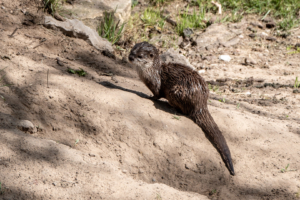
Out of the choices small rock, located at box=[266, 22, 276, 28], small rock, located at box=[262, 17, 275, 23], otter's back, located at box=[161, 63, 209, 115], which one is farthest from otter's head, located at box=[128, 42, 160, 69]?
small rock, located at box=[262, 17, 275, 23]

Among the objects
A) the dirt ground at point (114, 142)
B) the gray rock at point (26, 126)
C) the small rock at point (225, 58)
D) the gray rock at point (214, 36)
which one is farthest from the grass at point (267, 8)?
the gray rock at point (26, 126)

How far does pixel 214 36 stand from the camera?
686 cm

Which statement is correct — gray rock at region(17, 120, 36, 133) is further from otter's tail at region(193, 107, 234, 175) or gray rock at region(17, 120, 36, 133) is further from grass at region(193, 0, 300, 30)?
grass at region(193, 0, 300, 30)

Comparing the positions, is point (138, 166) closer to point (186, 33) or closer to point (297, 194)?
point (297, 194)

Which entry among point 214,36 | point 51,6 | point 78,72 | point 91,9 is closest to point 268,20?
point 214,36

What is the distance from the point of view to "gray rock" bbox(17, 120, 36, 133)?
2916mm

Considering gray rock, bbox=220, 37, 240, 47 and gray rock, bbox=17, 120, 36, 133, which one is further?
gray rock, bbox=220, 37, 240, 47

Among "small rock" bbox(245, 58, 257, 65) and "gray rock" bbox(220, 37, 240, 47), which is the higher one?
"gray rock" bbox(220, 37, 240, 47)

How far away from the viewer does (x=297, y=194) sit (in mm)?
2967

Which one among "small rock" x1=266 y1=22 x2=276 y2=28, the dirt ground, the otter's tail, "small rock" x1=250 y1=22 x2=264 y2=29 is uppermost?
"small rock" x1=266 y1=22 x2=276 y2=28

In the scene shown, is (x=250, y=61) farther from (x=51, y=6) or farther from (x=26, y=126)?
(x=26, y=126)

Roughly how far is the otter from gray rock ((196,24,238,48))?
3028 millimetres

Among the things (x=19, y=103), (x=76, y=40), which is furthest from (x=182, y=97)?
(x=76, y=40)

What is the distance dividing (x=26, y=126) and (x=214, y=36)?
4.94 meters
